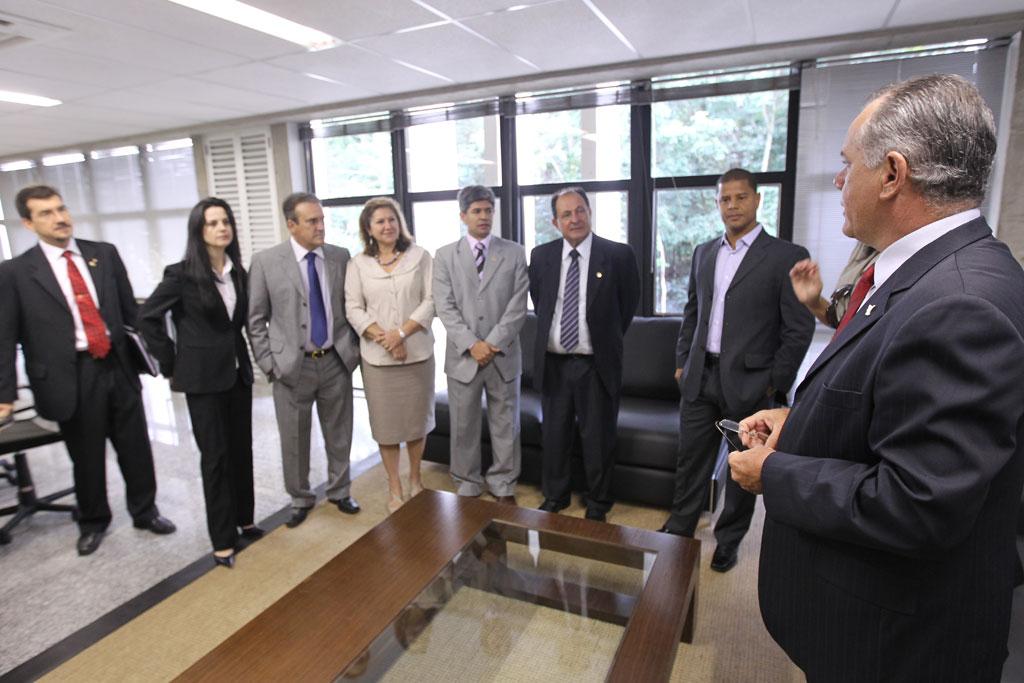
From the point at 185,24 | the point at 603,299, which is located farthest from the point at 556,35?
the point at 185,24

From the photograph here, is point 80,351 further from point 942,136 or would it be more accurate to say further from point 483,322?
point 942,136

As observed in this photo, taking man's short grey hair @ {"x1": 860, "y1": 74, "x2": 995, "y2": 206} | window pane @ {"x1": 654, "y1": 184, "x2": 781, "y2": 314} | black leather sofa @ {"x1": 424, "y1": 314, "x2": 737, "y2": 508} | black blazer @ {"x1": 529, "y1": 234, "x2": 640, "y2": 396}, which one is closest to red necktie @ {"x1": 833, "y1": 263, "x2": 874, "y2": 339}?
man's short grey hair @ {"x1": 860, "y1": 74, "x2": 995, "y2": 206}

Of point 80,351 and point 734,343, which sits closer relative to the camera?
point 734,343

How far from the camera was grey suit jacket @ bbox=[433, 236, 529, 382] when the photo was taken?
283 centimetres

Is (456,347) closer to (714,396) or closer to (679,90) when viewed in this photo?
(714,396)

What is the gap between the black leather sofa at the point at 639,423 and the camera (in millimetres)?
2834

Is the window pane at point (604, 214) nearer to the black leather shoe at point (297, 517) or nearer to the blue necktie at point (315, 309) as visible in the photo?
the blue necktie at point (315, 309)

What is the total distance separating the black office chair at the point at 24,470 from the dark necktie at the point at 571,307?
2395mm

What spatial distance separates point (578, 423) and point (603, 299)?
63cm

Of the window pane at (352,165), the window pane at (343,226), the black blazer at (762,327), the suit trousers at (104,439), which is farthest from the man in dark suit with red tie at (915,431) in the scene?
the window pane at (343,226)

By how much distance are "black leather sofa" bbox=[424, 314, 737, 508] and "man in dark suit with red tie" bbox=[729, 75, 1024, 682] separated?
148 centimetres

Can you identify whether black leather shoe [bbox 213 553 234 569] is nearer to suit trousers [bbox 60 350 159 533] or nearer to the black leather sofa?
suit trousers [bbox 60 350 159 533]

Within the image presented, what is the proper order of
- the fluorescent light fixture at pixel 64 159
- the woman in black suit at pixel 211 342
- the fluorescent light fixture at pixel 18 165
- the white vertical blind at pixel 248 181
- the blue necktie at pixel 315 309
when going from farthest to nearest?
the fluorescent light fixture at pixel 18 165
the fluorescent light fixture at pixel 64 159
the white vertical blind at pixel 248 181
the blue necktie at pixel 315 309
the woman in black suit at pixel 211 342

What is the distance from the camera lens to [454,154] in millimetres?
4391
